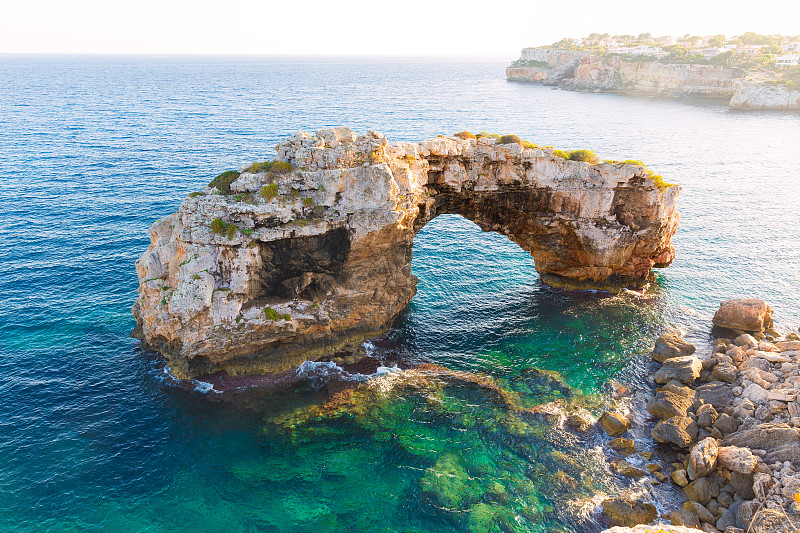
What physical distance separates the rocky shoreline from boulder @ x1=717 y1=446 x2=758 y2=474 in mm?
53

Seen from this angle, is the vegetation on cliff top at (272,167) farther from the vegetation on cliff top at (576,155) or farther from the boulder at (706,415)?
the boulder at (706,415)

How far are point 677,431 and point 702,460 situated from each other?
3.06 meters

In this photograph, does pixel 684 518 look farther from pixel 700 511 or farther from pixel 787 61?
pixel 787 61

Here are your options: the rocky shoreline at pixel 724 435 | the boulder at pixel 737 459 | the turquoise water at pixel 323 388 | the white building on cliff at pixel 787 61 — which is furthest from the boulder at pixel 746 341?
the white building on cliff at pixel 787 61

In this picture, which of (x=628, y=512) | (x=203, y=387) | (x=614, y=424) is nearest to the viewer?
(x=628, y=512)

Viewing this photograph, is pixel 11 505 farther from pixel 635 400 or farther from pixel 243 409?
pixel 635 400

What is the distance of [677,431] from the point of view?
33.2m

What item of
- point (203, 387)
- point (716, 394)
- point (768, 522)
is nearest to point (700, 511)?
point (768, 522)

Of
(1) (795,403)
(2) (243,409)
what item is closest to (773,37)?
(1) (795,403)

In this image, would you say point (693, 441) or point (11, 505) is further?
point (693, 441)

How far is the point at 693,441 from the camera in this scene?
33.2 m

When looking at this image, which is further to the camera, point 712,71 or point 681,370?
point 712,71

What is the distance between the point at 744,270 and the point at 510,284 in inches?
1097

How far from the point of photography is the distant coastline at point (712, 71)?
14200cm
